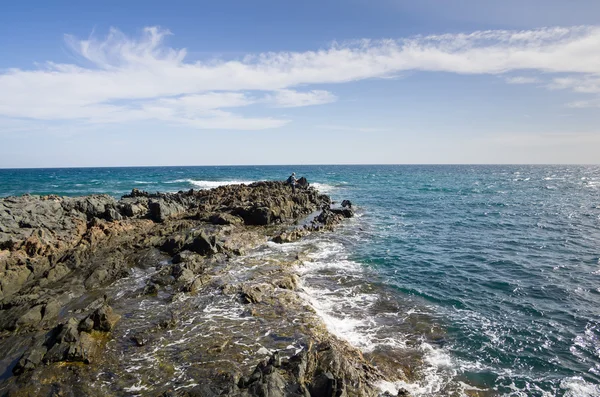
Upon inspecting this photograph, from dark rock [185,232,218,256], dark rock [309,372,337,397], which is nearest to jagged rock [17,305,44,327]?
dark rock [185,232,218,256]

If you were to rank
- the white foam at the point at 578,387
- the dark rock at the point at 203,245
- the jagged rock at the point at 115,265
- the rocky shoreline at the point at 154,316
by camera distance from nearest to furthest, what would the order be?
the rocky shoreline at the point at 154,316
the jagged rock at the point at 115,265
the white foam at the point at 578,387
the dark rock at the point at 203,245

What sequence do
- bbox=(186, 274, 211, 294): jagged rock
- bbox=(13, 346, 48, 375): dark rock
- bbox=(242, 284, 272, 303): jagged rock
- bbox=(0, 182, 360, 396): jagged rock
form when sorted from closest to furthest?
bbox=(0, 182, 360, 396): jagged rock
bbox=(13, 346, 48, 375): dark rock
bbox=(242, 284, 272, 303): jagged rock
bbox=(186, 274, 211, 294): jagged rock

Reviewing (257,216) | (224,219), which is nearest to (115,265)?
(224,219)

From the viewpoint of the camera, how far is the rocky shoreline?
29.9 feet

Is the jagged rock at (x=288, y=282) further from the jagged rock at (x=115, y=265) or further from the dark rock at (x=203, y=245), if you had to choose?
the dark rock at (x=203, y=245)

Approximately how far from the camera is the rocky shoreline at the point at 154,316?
29.9 ft

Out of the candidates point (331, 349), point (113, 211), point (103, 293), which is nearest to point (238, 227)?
point (113, 211)

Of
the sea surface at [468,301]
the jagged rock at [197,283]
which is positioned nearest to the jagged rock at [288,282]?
the sea surface at [468,301]

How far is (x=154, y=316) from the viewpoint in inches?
518

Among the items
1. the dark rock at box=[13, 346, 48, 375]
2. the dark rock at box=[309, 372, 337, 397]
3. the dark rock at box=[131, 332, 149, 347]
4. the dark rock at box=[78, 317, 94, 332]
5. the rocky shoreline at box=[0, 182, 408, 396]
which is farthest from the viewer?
the dark rock at box=[78, 317, 94, 332]

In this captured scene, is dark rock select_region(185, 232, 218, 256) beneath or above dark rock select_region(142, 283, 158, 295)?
above

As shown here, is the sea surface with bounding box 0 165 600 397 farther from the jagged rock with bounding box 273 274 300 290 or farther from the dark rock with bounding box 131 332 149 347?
the dark rock with bounding box 131 332 149 347

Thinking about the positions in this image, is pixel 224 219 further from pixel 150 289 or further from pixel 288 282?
pixel 288 282

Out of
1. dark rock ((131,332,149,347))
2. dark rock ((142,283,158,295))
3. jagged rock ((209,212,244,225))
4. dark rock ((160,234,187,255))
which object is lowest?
dark rock ((131,332,149,347))
